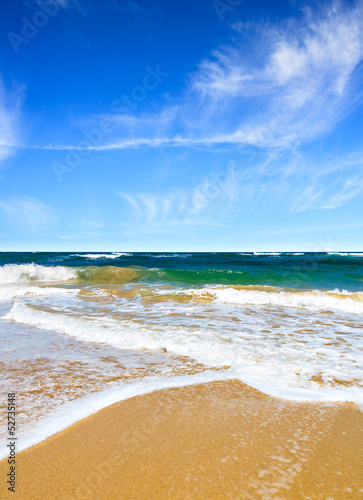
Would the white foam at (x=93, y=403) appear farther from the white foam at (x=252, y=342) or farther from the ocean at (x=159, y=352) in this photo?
the white foam at (x=252, y=342)

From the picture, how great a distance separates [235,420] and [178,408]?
0.54 m

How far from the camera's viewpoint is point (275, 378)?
11.5 ft

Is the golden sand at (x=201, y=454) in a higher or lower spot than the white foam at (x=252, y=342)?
higher

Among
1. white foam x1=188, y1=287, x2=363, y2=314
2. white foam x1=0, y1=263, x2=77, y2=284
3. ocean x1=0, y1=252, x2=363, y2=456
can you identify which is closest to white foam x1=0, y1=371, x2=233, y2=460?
ocean x1=0, y1=252, x2=363, y2=456

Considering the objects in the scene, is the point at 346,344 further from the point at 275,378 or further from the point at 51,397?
the point at 51,397

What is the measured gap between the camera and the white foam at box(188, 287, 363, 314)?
952 centimetres

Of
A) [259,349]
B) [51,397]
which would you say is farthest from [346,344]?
[51,397]

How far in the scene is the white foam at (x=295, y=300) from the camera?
9.52 m

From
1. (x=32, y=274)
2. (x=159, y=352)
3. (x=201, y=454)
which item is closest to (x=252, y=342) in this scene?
(x=159, y=352)

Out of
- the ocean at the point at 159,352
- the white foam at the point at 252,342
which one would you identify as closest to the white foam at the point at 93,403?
the ocean at the point at 159,352

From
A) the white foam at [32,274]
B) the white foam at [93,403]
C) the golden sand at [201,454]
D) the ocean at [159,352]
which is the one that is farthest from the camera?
the white foam at [32,274]

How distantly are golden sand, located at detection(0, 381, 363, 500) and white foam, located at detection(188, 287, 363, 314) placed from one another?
724 centimetres

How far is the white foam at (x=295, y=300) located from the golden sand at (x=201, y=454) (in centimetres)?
724

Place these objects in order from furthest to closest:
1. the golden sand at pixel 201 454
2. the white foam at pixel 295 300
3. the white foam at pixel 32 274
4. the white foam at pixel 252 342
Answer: the white foam at pixel 32 274 → the white foam at pixel 295 300 → the white foam at pixel 252 342 → the golden sand at pixel 201 454
